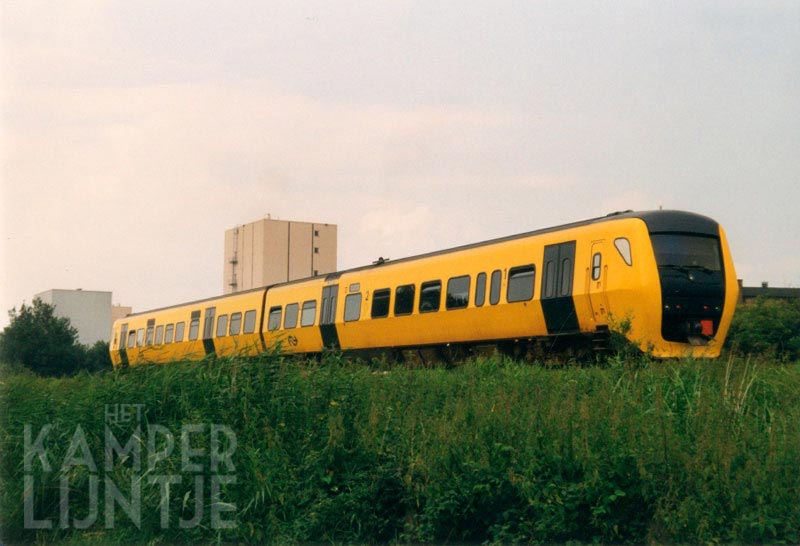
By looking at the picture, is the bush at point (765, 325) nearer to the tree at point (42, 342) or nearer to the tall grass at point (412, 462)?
the tall grass at point (412, 462)

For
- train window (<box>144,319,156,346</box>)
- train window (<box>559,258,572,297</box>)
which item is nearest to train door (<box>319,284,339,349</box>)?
train window (<box>559,258,572,297</box>)

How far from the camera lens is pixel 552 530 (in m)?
7.10

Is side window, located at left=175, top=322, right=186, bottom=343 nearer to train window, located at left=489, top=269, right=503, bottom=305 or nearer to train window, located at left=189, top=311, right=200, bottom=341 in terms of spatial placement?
train window, located at left=189, top=311, right=200, bottom=341

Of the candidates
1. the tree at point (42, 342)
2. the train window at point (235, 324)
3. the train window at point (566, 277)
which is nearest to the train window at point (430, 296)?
the train window at point (566, 277)

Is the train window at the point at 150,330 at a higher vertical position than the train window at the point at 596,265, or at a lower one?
lower

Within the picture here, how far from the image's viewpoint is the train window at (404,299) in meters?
21.0

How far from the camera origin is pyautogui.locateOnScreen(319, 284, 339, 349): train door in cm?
2405

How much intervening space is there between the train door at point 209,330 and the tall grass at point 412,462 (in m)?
21.1

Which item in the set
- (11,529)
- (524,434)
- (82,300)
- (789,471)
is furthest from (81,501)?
(82,300)

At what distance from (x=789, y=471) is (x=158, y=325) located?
31.8 m

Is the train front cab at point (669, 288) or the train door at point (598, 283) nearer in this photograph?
the train front cab at point (669, 288)

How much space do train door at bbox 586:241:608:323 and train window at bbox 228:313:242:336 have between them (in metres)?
15.6

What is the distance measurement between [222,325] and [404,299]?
1122 centimetres

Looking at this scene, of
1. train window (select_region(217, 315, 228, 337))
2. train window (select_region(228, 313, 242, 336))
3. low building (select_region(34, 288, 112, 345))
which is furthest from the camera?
low building (select_region(34, 288, 112, 345))
